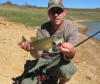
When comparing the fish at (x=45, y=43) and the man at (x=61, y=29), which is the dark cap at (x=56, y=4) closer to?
the man at (x=61, y=29)

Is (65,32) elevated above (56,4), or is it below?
below

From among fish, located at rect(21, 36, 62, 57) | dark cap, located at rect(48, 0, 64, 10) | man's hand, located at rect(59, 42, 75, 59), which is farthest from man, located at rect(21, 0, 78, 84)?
fish, located at rect(21, 36, 62, 57)

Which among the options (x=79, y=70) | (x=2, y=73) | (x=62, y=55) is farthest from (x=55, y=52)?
(x=79, y=70)

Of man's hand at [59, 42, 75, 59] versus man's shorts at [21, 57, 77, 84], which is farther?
man's shorts at [21, 57, 77, 84]

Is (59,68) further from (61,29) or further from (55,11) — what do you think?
(55,11)

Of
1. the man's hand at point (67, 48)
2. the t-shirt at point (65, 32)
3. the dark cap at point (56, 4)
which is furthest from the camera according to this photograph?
the t-shirt at point (65, 32)

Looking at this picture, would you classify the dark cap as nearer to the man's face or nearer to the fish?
the man's face

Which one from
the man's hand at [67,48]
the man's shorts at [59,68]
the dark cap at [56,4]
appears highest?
the dark cap at [56,4]

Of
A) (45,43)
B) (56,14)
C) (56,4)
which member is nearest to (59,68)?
(45,43)

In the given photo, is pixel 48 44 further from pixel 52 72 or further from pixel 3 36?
pixel 3 36

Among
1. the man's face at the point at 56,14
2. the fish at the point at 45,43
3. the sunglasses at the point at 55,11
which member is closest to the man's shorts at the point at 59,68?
the fish at the point at 45,43

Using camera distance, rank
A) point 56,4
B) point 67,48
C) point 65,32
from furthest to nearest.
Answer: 1. point 65,32
2. point 56,4
3. point 67,48

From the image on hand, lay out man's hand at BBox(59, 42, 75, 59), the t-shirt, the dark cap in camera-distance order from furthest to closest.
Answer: the t-shirt, the dark cap, man's hand at BBox(59, 42, 75, 59)

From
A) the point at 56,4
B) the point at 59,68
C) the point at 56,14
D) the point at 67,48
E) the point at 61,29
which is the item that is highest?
the point at 56,4
